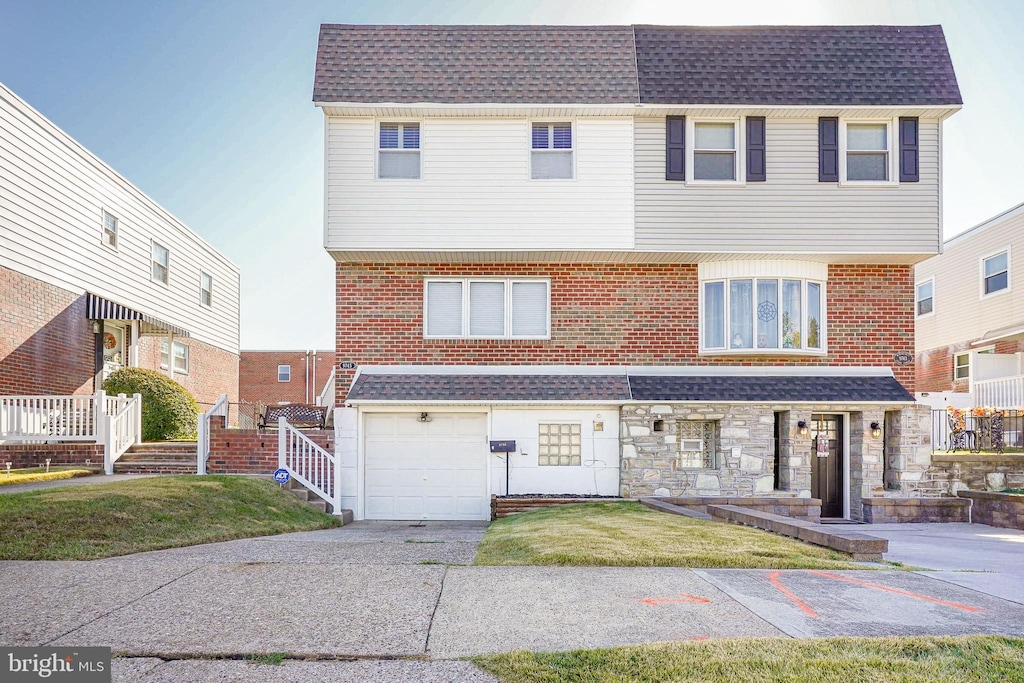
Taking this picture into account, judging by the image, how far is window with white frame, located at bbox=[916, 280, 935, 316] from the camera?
2373cm

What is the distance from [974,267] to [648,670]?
72.7ft

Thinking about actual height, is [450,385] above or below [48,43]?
below

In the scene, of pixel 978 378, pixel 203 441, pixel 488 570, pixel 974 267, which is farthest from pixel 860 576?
pixel 974 267

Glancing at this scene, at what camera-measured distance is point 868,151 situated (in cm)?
1342

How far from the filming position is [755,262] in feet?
43.8

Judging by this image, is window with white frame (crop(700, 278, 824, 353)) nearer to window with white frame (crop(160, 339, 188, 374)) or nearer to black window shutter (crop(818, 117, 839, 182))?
black window shutter (crop(818, 117, 839, 182))

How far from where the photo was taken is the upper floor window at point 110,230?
17.6 meters

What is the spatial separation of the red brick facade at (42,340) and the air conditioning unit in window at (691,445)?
1344 centimetres

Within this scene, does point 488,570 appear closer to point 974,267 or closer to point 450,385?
point 450,385

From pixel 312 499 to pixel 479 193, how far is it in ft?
21.1

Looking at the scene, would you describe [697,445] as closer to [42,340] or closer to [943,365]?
[42,340]

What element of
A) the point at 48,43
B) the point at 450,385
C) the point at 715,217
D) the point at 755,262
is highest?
the point at 48,43

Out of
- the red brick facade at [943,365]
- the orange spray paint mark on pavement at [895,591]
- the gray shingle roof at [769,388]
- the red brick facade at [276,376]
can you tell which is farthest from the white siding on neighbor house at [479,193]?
the red brick facade at [276,376]

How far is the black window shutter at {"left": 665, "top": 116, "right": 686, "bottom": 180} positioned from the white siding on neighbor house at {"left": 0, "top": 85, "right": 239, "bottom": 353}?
13253mm
